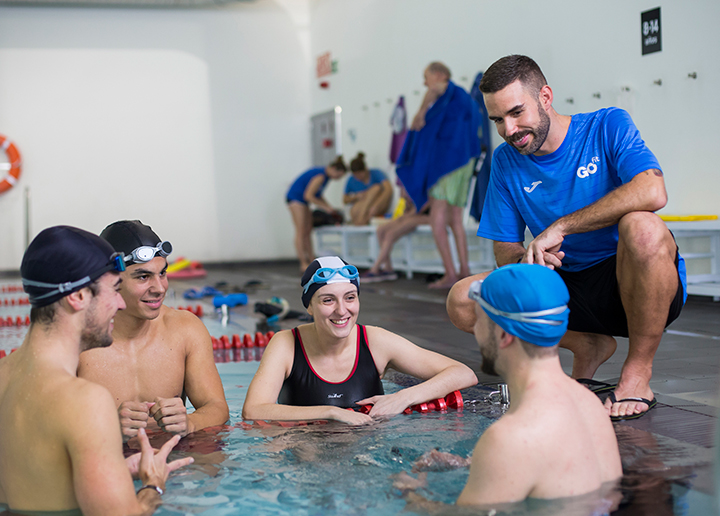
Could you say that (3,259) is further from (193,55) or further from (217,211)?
(193,55)

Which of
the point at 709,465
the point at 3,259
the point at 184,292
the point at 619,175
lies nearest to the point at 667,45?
the point at 619,175

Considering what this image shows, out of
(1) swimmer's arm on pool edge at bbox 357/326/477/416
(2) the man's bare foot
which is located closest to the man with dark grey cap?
(1) swimmer's arm on pool edge at bbox 357/326/477/416

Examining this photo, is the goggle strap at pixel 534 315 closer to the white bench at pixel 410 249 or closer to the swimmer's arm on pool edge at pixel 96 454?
the swimmer's arm on pool edge at pixel 96 454

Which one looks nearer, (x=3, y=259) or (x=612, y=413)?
(x=612, y=413)

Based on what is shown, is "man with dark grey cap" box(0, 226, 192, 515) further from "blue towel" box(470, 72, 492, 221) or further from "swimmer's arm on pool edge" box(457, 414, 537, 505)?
"blue towel" box(470, 72, 492, 221)

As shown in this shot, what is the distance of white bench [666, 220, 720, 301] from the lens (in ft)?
19.9

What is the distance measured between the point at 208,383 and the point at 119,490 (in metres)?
1.31

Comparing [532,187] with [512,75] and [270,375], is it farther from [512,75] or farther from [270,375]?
[270,375]

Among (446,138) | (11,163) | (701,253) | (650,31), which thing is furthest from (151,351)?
(11,163)

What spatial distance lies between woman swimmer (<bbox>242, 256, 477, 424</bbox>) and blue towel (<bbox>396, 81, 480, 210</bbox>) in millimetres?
5672

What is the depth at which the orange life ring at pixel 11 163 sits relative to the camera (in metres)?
14.2

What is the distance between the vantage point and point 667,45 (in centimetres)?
679

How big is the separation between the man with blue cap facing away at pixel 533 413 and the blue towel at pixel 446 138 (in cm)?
697

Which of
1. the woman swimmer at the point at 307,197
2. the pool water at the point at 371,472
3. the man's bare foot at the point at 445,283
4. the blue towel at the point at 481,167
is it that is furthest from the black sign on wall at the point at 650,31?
the woman swimmer at the point at 307,197
